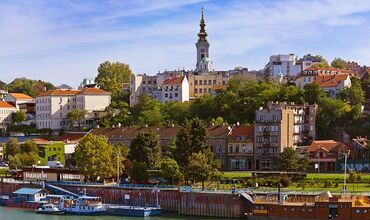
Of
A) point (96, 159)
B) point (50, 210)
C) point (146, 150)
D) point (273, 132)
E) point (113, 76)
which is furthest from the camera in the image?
point (113, 76)

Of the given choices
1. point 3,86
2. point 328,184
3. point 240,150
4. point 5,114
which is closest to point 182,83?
point 5,114

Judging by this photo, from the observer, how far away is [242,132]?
294 ft

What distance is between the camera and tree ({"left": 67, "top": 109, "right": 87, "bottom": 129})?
4815 inches

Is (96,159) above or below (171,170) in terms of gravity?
above

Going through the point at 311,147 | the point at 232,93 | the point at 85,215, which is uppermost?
the point at 232,93

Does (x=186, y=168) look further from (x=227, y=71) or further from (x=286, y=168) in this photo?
(x=227, y=71)

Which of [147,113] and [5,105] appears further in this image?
[5,105]

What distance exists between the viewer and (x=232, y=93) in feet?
344

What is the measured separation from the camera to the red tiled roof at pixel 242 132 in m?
88.7

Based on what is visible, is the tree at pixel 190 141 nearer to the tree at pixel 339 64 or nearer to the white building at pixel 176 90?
the white building at pixel 176 90

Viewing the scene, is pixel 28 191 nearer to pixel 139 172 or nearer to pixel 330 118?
pixel 139 172

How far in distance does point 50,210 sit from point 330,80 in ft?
183

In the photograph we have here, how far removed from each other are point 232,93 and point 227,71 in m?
37.9

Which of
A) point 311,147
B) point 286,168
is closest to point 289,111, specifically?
point 311,147
